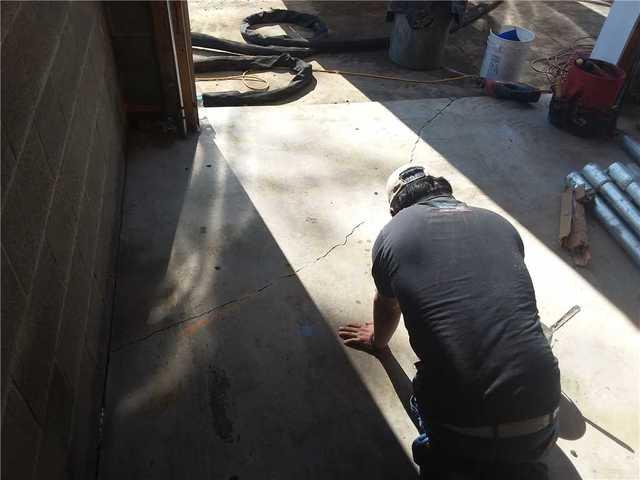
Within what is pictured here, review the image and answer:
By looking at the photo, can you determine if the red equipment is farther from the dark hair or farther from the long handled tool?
the dark hair

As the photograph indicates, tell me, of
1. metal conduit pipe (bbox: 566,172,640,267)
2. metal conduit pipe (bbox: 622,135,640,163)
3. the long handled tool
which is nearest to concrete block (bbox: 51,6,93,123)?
the long handled tool

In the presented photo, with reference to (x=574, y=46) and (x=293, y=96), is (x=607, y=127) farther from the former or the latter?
(x=574, y=46)

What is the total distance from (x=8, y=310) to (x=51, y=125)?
87cm

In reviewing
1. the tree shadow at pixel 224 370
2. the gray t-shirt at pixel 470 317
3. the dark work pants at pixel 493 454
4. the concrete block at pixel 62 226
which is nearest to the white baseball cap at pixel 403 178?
the gray t-shirt at pixel 470 317

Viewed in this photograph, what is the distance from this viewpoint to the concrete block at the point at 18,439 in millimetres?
1193

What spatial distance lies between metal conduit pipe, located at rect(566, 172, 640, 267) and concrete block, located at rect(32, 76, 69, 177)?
3220mm

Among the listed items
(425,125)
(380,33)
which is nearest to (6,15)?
(425,125)

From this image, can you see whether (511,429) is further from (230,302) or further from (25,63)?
(25,63)

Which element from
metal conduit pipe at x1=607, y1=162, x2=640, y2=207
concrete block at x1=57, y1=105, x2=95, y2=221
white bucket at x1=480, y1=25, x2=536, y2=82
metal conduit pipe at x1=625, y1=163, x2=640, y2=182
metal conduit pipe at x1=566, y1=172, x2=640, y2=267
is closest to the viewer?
concrete block at x1=57, y1=105, x2=95, y2=221

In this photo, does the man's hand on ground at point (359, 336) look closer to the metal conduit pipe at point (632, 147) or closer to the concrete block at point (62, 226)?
the concrete block at point (62, 226)

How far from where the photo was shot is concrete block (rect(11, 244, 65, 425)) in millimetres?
1356

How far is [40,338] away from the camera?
59.1 inches

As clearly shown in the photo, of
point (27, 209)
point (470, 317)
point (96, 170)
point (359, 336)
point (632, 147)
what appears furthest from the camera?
point (632, 147)

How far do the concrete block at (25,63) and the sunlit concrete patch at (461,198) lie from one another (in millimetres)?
1569
